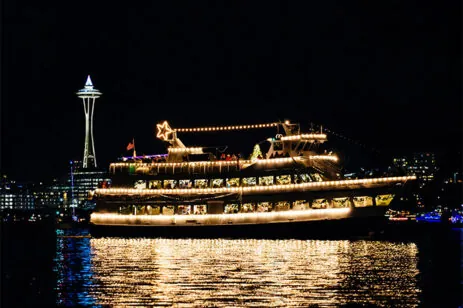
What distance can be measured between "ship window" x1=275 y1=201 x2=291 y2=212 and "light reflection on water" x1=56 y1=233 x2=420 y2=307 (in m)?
5.11

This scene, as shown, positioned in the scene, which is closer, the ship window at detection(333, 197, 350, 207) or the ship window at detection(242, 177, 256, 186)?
the ship window at detection(333, 197, 350, 207)

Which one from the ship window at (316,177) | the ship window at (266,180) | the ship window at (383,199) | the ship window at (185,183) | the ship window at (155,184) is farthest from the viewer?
the ship window at (155,184)

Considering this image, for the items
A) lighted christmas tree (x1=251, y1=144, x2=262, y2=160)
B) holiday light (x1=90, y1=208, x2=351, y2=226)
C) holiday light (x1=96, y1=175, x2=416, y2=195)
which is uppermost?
lighted christmas tree (x1=251, y1=144, x2=262, y2=160)

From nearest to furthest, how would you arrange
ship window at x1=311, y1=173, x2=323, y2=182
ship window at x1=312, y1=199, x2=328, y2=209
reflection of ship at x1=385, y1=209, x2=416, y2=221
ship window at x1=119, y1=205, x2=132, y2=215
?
ship window at x1=312, y1=199, x2=328, y2=209, ship window at x1=311, y1=173, x2=323, y2=182, ship window at x1=119, y1=205, x2=132, y2=215, reflection of ship at x1=385, y1=209, x2=416, y2=221

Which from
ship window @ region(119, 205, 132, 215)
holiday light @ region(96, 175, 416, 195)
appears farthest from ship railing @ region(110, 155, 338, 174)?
ship window @ region(119, 205, 132, 215)

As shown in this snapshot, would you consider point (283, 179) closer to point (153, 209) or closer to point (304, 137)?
point (304, 137)

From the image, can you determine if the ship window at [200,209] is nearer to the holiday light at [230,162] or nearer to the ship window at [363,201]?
the holiday light at [230,162]

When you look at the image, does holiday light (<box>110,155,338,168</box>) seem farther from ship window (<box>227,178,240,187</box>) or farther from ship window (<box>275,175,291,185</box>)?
ship window (<box>227,178,240,187</box>)

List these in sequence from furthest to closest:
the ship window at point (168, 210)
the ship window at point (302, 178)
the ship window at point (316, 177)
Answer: the ship window at point (168, 210), the ship window at point (302, 178), the ship window at point (316, 177)

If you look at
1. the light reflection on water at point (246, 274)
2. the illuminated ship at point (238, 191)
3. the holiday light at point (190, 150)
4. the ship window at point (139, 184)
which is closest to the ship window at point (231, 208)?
the illuminated ship at point (238, 191)

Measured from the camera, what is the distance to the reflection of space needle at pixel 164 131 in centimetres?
6950

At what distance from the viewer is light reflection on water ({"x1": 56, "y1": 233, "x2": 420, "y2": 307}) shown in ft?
108

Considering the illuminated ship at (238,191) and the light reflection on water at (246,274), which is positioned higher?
the illuminated ship at (238,191)

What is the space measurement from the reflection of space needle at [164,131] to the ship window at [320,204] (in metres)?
13.8
